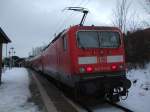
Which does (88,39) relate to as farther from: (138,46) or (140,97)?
(138,46)

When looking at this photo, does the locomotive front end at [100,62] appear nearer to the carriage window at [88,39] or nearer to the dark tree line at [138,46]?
A: the carriage window at [88,39]

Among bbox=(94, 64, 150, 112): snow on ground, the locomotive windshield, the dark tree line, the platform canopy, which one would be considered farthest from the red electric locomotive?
the platform canopy

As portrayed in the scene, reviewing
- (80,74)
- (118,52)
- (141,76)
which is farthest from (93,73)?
(141,76)

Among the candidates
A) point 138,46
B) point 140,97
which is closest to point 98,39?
point 140,97

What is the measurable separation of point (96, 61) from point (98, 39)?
38.0 inches

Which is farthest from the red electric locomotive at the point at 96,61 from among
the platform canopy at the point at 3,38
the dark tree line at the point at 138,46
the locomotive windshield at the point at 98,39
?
the platform canopy at the point at 3,38

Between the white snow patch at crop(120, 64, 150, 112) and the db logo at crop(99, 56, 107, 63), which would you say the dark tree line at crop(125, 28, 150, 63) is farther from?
the db logo at crop(99, 56, 107, 63)

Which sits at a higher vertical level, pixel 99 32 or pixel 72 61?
pixel 99 32

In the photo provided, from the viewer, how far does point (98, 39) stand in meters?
12.8

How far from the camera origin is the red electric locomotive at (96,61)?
1209 centimetres

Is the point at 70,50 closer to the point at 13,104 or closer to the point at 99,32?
the point at 99,32

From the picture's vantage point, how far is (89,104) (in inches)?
516

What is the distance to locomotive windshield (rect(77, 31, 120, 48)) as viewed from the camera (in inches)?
496

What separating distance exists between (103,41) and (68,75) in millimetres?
1884
